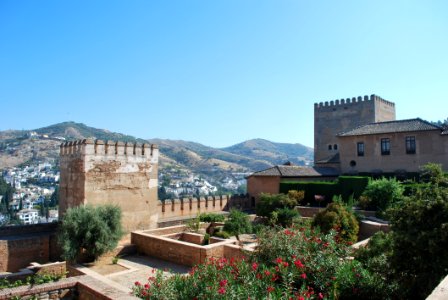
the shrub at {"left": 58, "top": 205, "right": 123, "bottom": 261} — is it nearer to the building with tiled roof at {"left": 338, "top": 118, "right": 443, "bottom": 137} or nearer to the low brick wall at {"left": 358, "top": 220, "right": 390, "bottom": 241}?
the low brick wall at {"left": 358, "top": 220, "right": 390, "bottom": 241}

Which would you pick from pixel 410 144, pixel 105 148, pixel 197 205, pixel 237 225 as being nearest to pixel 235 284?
pixel 237 225

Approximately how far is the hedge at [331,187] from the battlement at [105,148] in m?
10.4

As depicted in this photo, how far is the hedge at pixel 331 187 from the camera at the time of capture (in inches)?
827

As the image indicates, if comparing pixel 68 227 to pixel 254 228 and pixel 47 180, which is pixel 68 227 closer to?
pixel 254 228

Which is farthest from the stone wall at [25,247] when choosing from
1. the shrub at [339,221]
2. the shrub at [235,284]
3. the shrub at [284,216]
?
the shrub at [339,221]

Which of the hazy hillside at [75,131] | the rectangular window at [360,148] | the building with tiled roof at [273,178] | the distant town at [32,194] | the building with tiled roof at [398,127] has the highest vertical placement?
the hazy hillside at [75,131]

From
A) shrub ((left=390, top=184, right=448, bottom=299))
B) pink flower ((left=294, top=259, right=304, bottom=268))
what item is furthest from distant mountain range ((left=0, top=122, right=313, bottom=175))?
shrub ((left=390, top=184, right=448, bottom=299))

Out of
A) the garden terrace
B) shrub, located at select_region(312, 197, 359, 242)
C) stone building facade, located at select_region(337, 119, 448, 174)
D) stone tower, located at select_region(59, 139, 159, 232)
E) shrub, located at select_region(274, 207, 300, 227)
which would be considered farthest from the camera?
stone building facade, located at select_region(337, 119, 448, 174)

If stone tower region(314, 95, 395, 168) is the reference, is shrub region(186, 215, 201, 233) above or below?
below

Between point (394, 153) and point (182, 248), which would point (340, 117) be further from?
point (182, 248)

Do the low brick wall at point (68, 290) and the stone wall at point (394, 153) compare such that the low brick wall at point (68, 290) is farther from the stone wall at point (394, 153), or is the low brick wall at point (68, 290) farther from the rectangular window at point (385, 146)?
the rectangular window at point (385, 146)

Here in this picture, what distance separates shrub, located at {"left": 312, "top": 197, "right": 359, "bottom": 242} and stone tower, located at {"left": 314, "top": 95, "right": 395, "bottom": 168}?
20.6 metres

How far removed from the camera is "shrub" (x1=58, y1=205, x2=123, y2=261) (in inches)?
442

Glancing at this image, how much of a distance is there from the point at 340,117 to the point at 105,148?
2774cm
